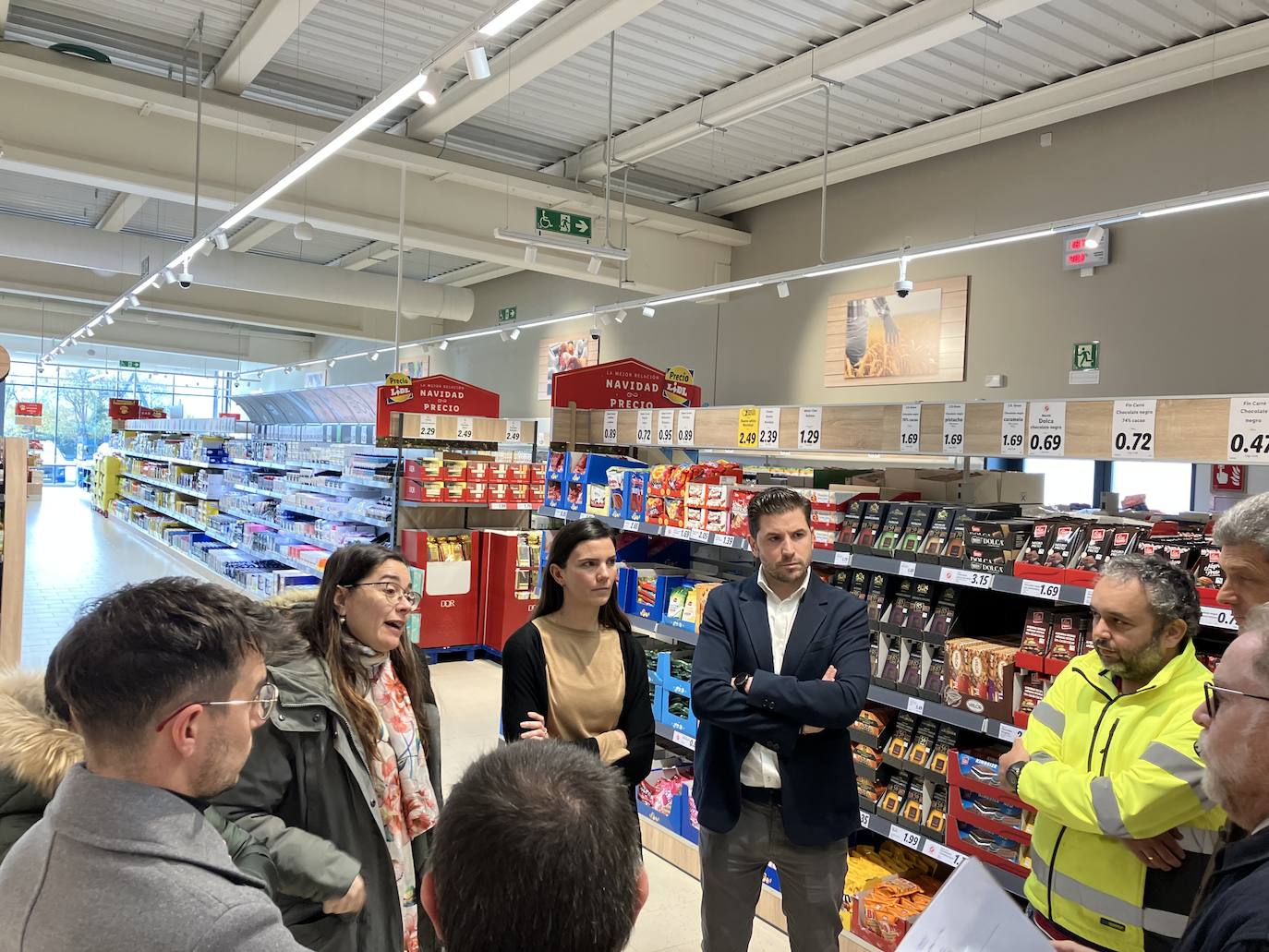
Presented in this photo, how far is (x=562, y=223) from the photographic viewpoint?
814 centimetres

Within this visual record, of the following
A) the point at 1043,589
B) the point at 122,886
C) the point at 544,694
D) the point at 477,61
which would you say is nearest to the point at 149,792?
the point at 122,886

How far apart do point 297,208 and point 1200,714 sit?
8.80 meters

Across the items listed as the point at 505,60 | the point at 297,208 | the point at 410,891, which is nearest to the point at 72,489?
the point at 297,208

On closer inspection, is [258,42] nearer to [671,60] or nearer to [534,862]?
[671,60]

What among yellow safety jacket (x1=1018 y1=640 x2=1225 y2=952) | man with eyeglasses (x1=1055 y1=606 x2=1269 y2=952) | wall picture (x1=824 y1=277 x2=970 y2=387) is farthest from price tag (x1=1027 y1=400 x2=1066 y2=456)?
wall picture (x1=824 y1=277 x2=970 y2=387)

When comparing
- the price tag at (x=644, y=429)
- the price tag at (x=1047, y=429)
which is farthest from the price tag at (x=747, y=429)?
the price tag at (x=1047, y=429)

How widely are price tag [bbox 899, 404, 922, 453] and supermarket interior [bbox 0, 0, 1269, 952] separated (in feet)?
0.06

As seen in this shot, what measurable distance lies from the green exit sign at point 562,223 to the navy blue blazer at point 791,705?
19.2 ft

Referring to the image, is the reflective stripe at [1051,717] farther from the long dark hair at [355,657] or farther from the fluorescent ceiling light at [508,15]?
the fluorescent ceiling light at [508,15]

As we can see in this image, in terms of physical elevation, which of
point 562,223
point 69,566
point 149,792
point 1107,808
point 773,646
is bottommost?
point 69,566

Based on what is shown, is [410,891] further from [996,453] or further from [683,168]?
[683,168]

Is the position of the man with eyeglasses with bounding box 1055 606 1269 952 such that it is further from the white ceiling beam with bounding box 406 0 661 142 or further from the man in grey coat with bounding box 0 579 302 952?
the white ceiling beam with bounding box 406 0 661 142

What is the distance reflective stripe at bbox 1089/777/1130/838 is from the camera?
2.12 meters

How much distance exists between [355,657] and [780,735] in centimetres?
118
